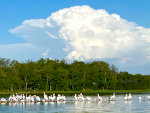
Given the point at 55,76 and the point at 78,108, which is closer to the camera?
the point at 78,108

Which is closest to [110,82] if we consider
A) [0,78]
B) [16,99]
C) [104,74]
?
[104,74]

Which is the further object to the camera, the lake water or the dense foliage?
the dense foliage

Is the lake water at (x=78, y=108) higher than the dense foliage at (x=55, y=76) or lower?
lower

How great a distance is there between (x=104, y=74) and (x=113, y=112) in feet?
265

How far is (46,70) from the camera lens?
108 metres

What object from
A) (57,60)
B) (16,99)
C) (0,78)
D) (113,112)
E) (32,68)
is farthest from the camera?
(57,60)

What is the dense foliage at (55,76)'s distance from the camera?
10578 cm

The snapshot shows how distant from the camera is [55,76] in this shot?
109m

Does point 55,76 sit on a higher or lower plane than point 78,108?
higher

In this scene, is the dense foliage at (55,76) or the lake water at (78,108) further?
the dense foliage at (55,76)

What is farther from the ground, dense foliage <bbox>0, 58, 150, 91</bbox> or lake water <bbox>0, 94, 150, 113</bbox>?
dense foliage <bbox>0, 58, 150, 91</bbox>

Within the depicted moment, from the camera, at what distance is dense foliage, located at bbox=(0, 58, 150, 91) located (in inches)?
4164

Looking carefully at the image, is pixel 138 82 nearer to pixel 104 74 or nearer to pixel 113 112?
pixel 104 74

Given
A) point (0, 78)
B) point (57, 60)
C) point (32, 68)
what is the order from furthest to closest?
point (57, 60) < point (32, 68) < point (0, 78)
